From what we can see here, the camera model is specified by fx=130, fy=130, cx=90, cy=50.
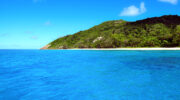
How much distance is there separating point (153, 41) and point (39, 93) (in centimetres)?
10137

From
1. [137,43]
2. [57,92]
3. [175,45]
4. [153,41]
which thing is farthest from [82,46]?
[57,92]

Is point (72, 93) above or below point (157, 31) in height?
below

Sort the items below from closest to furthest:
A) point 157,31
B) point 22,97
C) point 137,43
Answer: point 22,97, point 137,43, point 157,31

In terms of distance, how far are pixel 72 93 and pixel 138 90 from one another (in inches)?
218

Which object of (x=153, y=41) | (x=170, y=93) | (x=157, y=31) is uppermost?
(x=157, y=31)

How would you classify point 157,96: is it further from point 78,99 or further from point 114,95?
point 78,99

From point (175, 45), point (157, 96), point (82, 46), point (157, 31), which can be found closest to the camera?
point (157, 96)

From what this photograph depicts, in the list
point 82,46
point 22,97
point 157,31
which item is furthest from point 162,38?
point 22,97

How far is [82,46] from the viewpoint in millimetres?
152750

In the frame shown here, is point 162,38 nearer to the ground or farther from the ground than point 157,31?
nearer to the ground

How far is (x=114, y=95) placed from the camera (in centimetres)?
999

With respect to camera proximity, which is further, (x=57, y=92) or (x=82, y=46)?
(x=82, y=46)

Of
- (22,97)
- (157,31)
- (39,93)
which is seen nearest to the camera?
(22,97)

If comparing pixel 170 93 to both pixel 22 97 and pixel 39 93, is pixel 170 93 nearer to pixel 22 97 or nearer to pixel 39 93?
pixel 39 93
